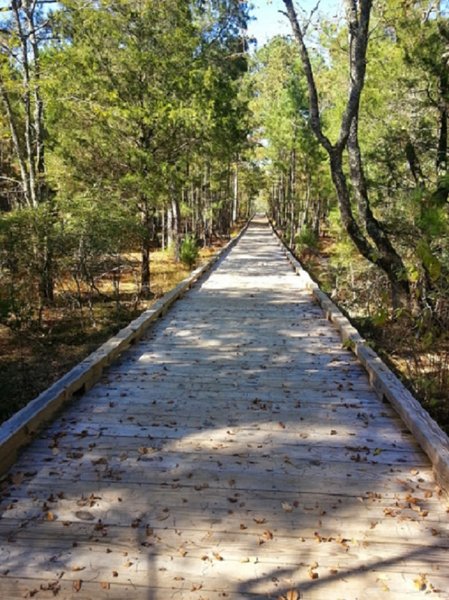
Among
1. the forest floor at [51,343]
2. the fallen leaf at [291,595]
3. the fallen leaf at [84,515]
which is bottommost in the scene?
the forest floor at [51,343]

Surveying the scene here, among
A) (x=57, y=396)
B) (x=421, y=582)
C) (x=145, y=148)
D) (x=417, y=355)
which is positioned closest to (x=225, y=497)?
(x=421, y=582)

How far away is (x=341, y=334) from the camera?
6617 mm

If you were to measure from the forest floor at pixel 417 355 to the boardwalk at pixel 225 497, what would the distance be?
965 millimetres

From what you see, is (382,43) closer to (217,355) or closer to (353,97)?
(353,97)

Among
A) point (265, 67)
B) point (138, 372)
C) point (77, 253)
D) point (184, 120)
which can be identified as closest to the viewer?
point (138, 372)

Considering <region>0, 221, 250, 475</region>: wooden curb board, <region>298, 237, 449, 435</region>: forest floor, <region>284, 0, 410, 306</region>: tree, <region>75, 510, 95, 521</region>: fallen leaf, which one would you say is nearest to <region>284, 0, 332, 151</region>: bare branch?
<region>284, 0, 410, 306</region>: tree

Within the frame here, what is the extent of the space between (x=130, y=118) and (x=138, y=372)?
7.27 m

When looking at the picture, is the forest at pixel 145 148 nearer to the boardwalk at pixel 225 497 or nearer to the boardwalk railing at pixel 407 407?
the boardwalk railing at pixel 407 407

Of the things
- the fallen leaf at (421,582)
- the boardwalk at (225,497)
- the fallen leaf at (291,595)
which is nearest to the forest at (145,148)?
the boardwalk at (225,497)

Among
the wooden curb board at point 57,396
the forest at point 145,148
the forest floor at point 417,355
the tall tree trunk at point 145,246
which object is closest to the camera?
the wooden curb board at point 57,396

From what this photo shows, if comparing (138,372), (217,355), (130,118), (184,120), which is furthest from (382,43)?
(138,372)

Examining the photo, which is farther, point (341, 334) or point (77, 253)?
point (77, 253)

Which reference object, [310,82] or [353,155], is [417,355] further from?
[310,82]

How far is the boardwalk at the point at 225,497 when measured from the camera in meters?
2.29
